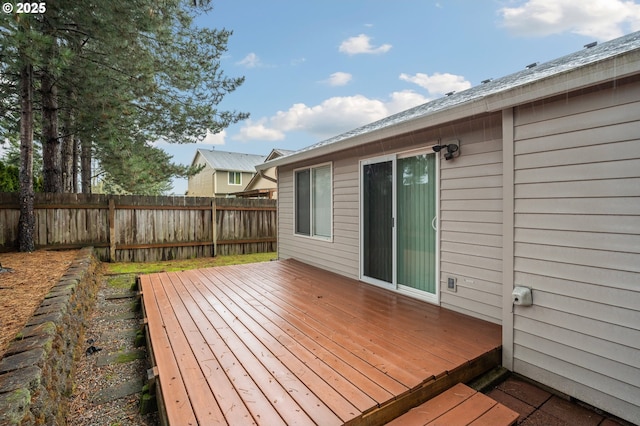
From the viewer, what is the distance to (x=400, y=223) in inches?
154

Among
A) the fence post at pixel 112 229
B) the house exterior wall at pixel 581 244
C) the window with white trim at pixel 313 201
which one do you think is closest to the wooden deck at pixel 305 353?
the house exterior wall at pixel 581 244

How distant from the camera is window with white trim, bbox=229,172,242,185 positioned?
22.8 metres

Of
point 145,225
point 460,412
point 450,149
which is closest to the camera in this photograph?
point 460,412

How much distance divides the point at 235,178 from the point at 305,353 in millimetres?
21836

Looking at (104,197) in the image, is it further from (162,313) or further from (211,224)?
(162,313)

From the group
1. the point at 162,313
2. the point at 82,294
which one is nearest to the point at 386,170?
the point at 162,313

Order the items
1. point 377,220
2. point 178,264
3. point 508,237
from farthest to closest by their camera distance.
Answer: point 178,264
point 377,220
point 508,237

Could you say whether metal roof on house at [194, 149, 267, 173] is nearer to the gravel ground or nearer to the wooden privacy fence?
the wooden privacy fence

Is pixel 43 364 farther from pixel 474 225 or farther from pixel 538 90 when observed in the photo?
pixel 538 90

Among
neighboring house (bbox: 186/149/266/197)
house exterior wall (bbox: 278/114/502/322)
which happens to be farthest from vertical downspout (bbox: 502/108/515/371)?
neighboring house (bbox: 186/149/266/197)

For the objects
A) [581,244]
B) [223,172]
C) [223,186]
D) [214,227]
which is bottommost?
[214,227]

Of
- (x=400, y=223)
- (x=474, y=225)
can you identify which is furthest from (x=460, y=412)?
(x=400, y=223)

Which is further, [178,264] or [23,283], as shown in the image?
[178,264]

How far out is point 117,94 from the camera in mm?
6117
